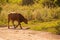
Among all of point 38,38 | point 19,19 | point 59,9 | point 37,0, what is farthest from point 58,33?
point 37,0

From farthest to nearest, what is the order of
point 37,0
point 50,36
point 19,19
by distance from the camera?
point 37,0 < point 19,19 < point 50,36

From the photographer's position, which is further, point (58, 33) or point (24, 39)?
point (58, 33)

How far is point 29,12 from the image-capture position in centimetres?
2566

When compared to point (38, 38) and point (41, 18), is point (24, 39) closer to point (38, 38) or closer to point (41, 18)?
point (38, 38)

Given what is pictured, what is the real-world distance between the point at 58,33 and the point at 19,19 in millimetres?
3931

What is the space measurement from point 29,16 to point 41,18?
1.25 m

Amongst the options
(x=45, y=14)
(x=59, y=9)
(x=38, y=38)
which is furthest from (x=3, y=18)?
(x=38, y=38)

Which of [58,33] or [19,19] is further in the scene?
[19,19]

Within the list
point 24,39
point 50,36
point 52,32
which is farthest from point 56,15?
point 24,39

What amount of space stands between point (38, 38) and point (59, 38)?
1.30 metres

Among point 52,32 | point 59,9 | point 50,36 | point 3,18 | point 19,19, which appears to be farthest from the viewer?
point 59,9

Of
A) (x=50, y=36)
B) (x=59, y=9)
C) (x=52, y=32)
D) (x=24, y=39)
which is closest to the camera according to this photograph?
(x=24, y=39)

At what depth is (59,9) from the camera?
88.0ft

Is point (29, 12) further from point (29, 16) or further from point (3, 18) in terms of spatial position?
point (3, 18)
